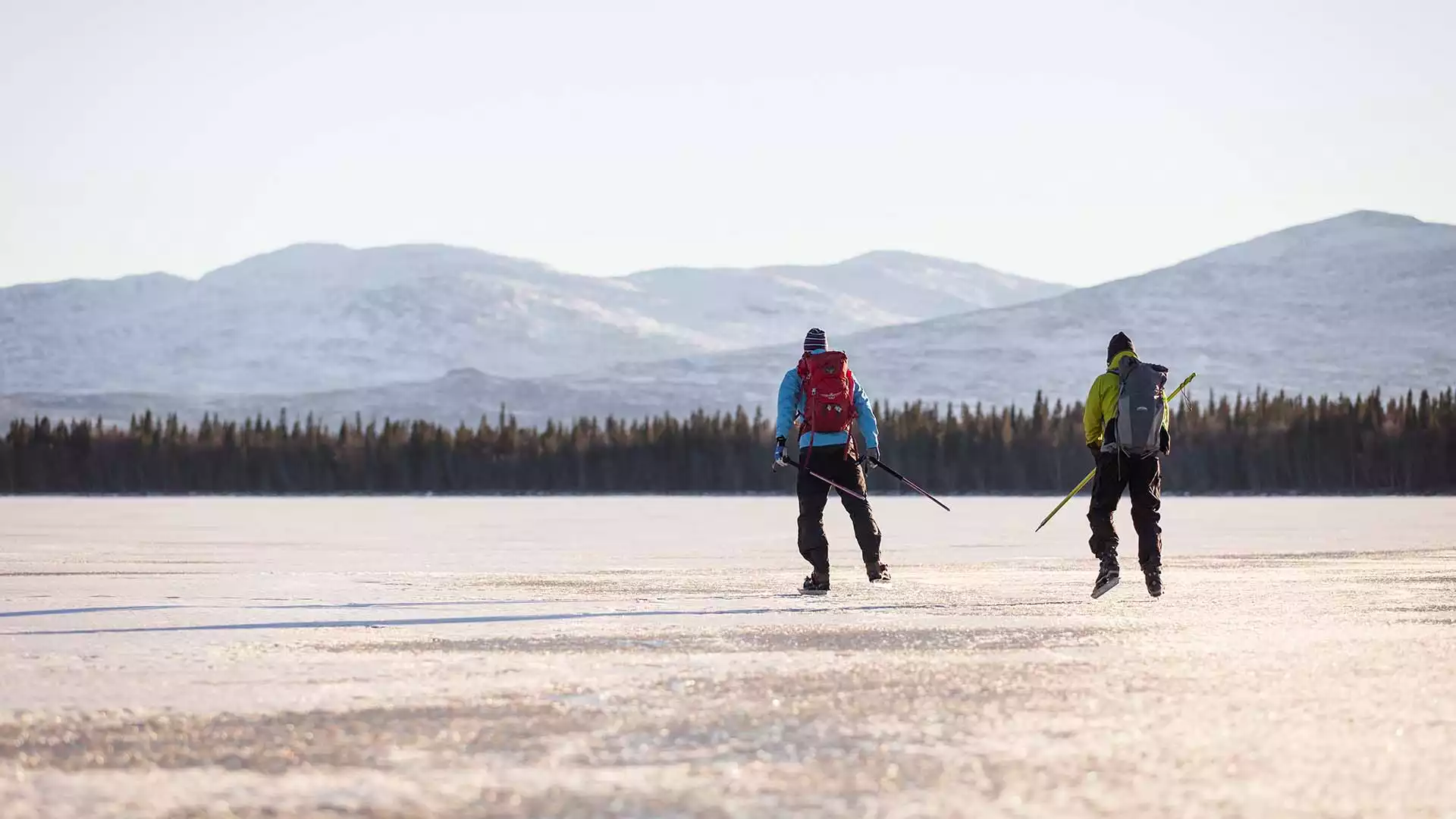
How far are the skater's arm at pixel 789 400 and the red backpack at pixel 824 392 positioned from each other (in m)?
0.07

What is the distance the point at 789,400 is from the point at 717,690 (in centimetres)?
789

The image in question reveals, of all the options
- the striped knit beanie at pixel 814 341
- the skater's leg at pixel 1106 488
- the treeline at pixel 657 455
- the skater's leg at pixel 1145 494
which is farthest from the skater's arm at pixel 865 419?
the treeline at pixel 657 455

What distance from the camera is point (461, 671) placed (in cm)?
1034

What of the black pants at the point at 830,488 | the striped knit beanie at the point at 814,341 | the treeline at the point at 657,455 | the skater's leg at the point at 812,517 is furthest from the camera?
the treeline at the point at 657,455

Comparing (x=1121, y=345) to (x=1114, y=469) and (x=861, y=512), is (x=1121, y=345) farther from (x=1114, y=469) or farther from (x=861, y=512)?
(x=861, y=512)

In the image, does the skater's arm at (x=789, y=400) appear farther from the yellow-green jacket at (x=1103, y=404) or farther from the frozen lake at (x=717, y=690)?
the yellow-green jacket at (x=1103, y=404)

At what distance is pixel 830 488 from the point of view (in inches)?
679

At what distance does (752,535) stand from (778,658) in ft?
58.1

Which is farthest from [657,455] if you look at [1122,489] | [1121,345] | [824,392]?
[1122,489]

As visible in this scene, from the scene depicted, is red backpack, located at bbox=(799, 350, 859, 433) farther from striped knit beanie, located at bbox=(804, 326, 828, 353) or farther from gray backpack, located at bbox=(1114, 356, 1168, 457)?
gray backpack, located at bbox=(1114, 356, 1168, 457)

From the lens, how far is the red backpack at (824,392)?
1742 centimetres

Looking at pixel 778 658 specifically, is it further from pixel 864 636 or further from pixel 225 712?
pixel 225 712

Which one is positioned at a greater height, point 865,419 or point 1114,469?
point 865,419

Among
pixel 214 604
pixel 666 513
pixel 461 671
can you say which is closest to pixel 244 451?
pixel 666 513
